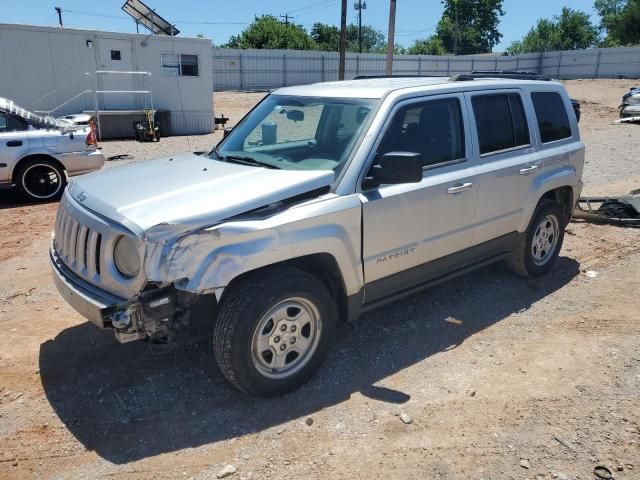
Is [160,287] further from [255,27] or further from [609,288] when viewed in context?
[255,27]

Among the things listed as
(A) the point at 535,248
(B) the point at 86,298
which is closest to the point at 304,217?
(B) the point at 86,298

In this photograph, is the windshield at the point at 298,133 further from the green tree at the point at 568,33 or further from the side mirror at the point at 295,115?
the green tree at the point at 568,33

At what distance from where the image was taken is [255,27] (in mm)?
59625

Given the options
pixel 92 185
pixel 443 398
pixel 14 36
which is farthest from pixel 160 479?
pixel 14 36

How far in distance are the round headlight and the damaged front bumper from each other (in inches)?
6.3

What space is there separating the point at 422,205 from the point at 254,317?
1.60 meters

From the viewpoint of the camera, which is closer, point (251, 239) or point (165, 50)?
point (251, 239)

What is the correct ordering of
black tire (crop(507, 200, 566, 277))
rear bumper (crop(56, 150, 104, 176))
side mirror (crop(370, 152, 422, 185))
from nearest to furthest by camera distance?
side mirror (crop(370, 152, 422, 185)) → black tire (crop(507, 200, 566, 277)) → rear bumper (crop(56, 150, 104, 176))

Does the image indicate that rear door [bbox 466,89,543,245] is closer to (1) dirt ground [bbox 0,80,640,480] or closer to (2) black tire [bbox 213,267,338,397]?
(1) dirt ground [bbox 0,80,640,480]

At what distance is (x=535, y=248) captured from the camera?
5.57m

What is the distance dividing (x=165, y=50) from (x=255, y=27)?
149 ft

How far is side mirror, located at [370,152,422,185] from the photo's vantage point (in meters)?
3.52

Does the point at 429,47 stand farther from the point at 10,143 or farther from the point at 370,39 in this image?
the point at 10,143

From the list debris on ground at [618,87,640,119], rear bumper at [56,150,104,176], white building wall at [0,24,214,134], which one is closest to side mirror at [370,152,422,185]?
rear bumper at [56,150,104,176]
